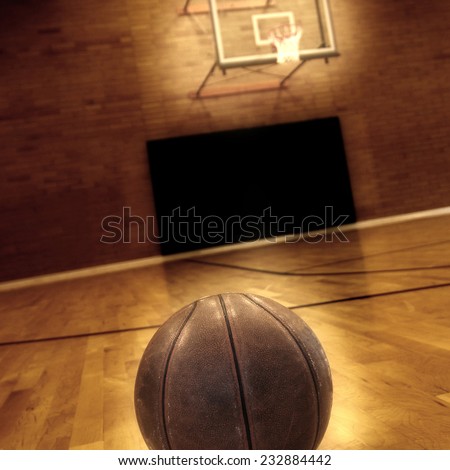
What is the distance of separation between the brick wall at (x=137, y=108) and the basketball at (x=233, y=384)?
6581 millimetres

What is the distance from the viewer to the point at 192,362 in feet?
3.10

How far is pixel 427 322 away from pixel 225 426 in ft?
3.98

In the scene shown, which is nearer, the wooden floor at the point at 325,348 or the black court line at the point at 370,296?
the wooden floor at the point at 325,348

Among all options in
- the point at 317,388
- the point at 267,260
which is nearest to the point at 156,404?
the point at 317,388

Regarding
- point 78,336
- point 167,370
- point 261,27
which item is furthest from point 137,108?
point 167,370

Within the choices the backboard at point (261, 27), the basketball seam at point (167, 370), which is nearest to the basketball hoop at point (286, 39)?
the backboard at point (261, 27)

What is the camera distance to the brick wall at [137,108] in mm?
7266

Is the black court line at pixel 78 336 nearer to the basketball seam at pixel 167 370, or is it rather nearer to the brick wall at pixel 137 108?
the basketball seam at pixel 167 370

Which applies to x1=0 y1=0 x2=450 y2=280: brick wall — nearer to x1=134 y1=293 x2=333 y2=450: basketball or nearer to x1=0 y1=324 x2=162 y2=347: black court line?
x1=0 y1=324 x2=162 y2=347: black court line

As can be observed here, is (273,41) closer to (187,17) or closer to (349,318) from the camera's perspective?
(187,17)

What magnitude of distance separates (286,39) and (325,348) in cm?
604

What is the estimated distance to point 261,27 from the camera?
7211 mm

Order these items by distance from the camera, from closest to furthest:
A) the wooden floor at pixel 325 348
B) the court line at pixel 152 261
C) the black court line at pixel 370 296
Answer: the wooden floor at pixel 325 348 < the black court line at pixel 370 296 < the court line at pixel 152 261
